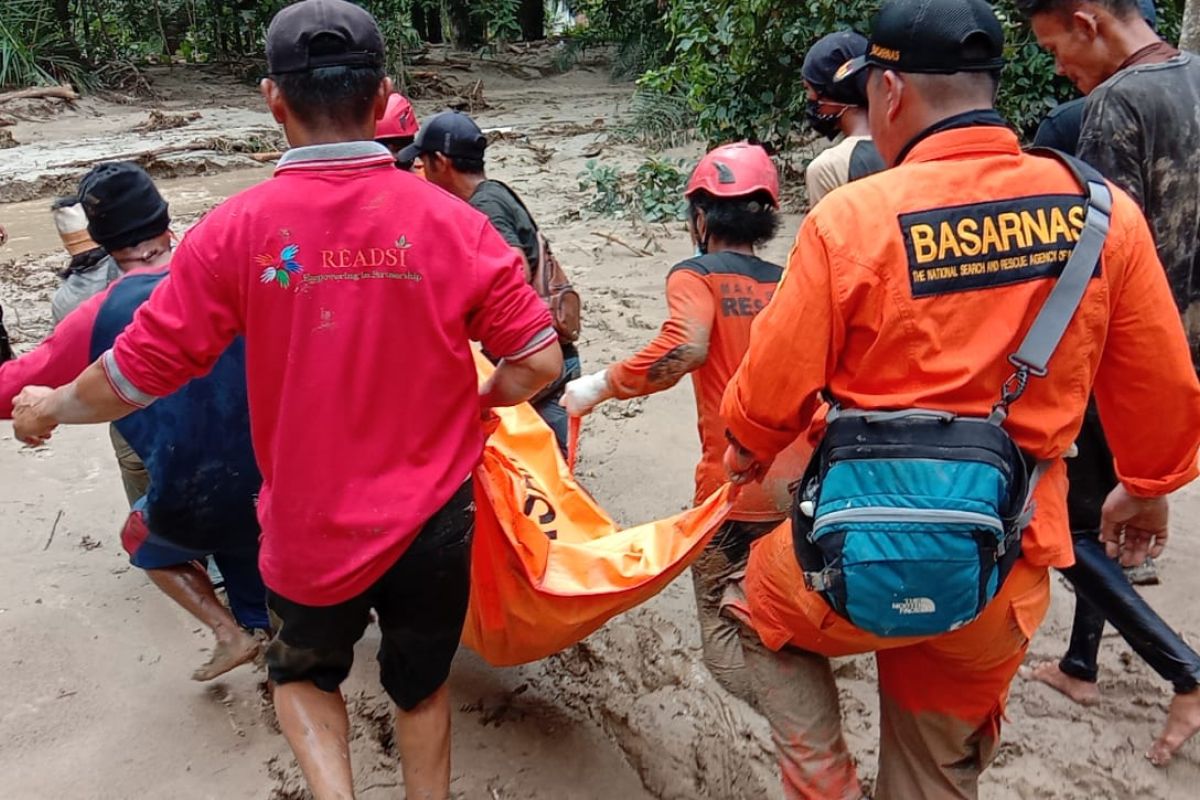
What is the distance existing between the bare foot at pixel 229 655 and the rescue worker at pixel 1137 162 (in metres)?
2.33

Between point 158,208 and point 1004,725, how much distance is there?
2771mm

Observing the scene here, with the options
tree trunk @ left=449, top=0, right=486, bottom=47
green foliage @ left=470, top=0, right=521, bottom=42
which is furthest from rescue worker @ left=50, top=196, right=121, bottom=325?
tree trunk @ left=449, top=0, right=486, bottom=47

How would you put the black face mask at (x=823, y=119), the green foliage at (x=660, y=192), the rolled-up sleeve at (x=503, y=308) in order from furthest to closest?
the green foliage at (x=660, y=192) → the black face mask at (x=823, y=119) → the rolled-up sleeve at (x=503, y=308)

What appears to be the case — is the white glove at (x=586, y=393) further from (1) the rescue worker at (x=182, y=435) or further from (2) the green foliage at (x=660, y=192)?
(2) the green foliage at (x=660, y=192)

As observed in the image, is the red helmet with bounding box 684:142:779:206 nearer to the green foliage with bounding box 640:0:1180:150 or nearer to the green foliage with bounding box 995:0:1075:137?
the green foliage with bounding box 640:0:1180:150

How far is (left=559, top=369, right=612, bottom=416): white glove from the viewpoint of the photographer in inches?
108

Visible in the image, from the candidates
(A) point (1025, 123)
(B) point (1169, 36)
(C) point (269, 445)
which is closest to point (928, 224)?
(C) point (269, 445)

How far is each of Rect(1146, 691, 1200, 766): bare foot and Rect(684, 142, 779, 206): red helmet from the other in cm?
169

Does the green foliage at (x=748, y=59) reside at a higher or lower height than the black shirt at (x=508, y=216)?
lower

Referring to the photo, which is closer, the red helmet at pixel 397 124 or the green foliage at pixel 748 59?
the red helmet at pixel 397 124

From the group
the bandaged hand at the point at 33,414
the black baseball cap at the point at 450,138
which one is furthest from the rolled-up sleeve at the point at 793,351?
the black baseball cap at the point at 450,138

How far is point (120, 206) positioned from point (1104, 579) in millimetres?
2778

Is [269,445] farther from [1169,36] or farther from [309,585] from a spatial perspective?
[1169,36]

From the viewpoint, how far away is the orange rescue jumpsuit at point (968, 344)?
5.31ft
